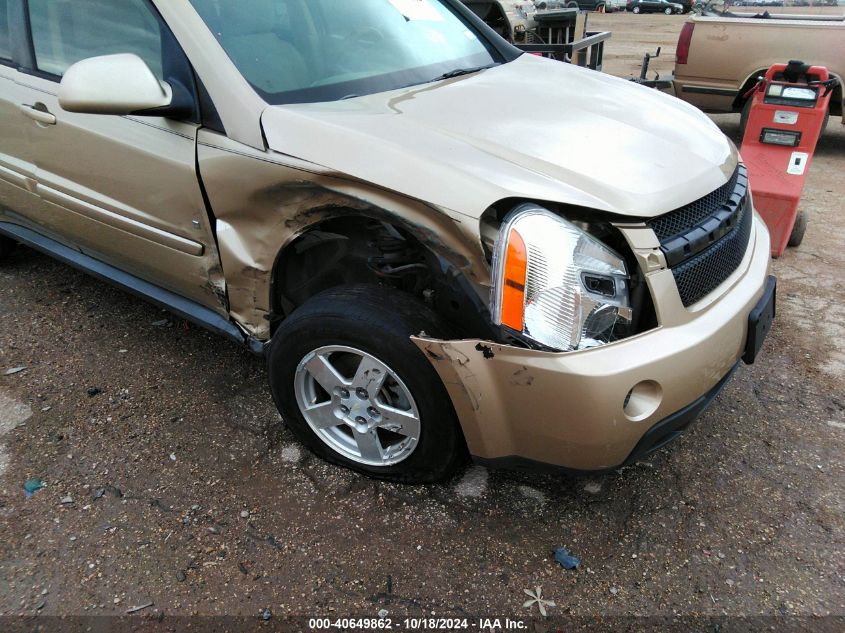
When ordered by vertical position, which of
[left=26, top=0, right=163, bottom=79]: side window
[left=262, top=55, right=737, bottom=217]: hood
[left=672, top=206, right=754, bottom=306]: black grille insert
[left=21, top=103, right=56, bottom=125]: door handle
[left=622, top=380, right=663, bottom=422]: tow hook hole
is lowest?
[left=622, top=380, right=663, bottom=422]: tow hook hole

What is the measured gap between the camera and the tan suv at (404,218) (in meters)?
1.80

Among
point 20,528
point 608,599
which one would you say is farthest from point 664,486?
point 20,528

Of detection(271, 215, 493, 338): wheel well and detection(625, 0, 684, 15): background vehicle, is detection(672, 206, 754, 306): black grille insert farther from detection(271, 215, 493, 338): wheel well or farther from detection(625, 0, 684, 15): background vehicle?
detection(625, 0, 684, 15): background vehicle

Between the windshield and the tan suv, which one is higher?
the windshield

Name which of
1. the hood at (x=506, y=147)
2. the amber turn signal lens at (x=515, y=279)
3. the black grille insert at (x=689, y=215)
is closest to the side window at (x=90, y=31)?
the hood at (x=506, y=147)

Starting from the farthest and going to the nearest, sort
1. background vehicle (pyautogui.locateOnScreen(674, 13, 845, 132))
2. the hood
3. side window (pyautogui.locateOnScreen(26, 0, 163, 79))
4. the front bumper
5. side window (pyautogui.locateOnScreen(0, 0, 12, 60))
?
1. background vehicle (pyautogui.locateOnScreen(674, 13, 845, 132))
2. side window (pyautogui.locateOnScreen(0, 0, 12, 60))
3. side window (pyautogui.locateOnScreen(26, 0, 163, 79))
4. the hood
5. the front bumper

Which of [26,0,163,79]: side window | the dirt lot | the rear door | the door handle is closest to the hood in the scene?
the rear door

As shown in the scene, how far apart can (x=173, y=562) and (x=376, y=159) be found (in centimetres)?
143

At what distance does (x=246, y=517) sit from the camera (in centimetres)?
224

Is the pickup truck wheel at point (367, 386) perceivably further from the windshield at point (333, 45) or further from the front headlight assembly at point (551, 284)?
the windshield at point (333, 45)

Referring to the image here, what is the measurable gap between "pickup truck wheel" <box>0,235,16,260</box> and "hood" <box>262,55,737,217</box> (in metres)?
2.74

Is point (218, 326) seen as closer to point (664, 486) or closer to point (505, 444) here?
point (505, 444)

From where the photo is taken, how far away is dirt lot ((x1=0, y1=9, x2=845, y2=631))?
1960 millimetres

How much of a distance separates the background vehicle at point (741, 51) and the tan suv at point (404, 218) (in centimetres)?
421
